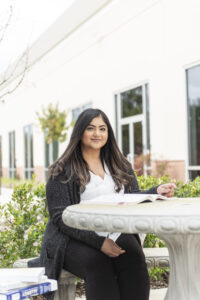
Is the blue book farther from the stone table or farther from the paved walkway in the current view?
the paved walkway

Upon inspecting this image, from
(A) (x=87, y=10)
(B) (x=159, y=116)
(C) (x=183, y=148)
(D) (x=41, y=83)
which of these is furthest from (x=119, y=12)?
(D) (x=41, y=83)

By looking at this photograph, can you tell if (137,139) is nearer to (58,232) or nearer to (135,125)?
(135,125)

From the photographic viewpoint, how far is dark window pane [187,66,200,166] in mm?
10172

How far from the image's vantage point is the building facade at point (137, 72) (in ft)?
34.4

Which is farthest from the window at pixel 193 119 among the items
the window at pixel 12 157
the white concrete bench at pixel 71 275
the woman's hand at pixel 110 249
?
the window at pixel 12 157

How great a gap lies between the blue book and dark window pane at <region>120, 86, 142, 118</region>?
10536 mm

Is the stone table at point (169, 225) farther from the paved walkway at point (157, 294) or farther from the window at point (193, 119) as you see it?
the window at point (193, 119)

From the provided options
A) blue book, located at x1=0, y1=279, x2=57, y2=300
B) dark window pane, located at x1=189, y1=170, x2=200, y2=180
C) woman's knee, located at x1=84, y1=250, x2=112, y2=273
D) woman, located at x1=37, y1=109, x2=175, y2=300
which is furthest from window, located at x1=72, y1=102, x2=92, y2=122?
blue book, located at x1=0, y1=279, x2=57, y2=300

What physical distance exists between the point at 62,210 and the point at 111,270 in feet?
1.58

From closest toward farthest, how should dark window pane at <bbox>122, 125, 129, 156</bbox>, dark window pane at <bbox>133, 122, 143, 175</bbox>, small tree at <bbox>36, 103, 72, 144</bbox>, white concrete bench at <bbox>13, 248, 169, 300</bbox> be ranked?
white concrete bench at <bbox>13, 248, 169, 300</bbox>, dark window pane at <bbox>133, 122, 143, 175</bbox>, dark window pane at <bbox>122, 125, 129, 156</bbox>, small tree at <bbox>36, 103, 72, 144</bbox>

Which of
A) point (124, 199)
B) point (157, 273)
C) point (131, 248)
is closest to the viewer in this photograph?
point (124, 199)

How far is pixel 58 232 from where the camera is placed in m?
3.03

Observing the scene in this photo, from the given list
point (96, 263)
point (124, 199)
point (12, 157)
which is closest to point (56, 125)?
point (12, 157)

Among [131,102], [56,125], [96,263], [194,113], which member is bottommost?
[96,263]
